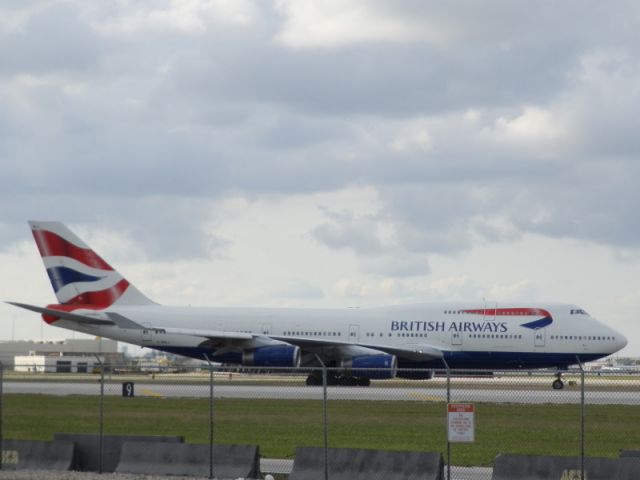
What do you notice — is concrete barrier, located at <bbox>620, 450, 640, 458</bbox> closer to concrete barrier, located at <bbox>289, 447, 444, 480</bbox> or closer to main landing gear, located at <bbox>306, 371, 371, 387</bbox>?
concrete barrier, located at <bbox>289, 447, 444, 480</bbox>

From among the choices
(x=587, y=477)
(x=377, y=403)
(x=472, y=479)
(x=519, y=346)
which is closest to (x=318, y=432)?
(x=377, y=403)

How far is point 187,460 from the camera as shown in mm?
19062

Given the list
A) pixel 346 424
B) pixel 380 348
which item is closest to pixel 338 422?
pixel 346 424

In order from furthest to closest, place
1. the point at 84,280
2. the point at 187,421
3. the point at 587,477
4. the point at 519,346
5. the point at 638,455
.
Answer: the point at 84,280 → the point at 519,346 → the point at 187,421 → the point at 638,455 → the point at 587,477

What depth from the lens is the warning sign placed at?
1669 cm

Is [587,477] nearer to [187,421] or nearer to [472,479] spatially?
[472,479]

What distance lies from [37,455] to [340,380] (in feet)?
92.2

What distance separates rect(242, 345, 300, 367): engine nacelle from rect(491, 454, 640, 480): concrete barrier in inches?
1146

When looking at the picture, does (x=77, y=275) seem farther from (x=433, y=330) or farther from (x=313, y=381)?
(x=433, y=330)

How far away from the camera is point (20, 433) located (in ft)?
79.6

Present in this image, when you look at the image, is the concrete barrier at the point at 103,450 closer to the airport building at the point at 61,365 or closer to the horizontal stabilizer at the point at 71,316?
the airport building at the point at 61,365

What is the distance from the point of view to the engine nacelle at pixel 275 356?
46438 mm

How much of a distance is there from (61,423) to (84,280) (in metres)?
27.2

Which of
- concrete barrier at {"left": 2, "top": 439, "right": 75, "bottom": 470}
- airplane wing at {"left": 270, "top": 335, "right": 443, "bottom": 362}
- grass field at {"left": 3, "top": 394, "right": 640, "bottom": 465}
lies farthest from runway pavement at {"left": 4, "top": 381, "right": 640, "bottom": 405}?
concrete barrier at {"left": 2, "top": 439, "right": 75, "bottom": 470}
